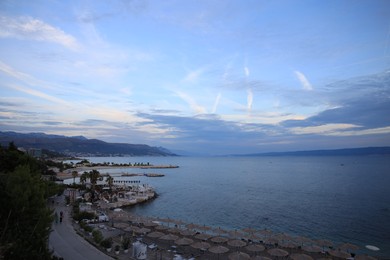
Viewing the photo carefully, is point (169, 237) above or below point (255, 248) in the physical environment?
below

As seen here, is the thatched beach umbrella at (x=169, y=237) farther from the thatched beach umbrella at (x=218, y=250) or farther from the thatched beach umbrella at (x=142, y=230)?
the thatched beach umbrella at (x=218, y=250)

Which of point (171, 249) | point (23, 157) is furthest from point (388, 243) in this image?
point (23, 157)

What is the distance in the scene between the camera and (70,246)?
19.5m

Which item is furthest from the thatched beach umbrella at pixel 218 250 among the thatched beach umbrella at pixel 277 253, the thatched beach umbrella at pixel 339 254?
the thatched beach umbrella at pixel 339 254

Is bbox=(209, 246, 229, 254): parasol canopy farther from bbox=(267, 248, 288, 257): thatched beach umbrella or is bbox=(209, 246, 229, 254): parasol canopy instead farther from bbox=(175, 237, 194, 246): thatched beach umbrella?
bbox=(267, 248, 288, 257): thatched beach umbrella

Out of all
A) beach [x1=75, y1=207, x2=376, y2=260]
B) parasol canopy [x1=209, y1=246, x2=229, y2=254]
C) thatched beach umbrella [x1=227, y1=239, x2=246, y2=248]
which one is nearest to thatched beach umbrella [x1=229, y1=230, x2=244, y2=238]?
beach [x1=75, y1=207, x2=376, y2=260]

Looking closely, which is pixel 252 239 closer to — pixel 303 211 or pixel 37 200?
pixel 37 200

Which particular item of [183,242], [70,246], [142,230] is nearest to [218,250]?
[183,242]

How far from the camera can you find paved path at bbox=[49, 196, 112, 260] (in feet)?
58.5

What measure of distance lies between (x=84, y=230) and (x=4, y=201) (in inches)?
523

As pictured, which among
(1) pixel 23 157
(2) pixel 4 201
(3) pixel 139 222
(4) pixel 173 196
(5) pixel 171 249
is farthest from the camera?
(4) pixel 173 196

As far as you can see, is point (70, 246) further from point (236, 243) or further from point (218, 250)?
point (236, 243)

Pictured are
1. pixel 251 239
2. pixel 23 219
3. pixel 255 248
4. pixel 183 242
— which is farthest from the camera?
pixel 251 239

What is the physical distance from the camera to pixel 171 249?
23391mm
